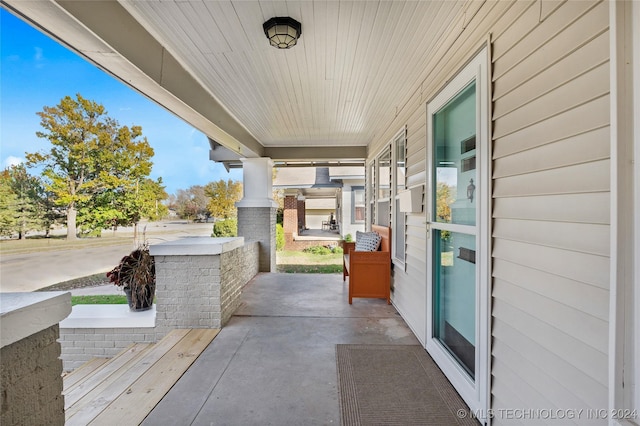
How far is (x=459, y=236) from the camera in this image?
7.01 feet

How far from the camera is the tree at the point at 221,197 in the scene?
815 cm

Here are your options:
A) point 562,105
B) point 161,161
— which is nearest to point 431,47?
point 562,105

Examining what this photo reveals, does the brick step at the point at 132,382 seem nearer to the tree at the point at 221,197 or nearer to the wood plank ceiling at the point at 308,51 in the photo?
the wood plank ceiling at the point at 308,51

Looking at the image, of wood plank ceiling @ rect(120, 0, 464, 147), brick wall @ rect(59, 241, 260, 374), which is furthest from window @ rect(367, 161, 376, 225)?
brick wall @ rect(59, 241, 260, 374)

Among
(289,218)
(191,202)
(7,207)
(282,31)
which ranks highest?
(282,31)

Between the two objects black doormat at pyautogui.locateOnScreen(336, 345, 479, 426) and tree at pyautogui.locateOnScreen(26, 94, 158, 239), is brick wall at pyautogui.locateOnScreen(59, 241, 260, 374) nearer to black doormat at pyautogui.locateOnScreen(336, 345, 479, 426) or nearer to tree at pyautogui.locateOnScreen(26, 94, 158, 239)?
black doormat at pyautogui.locateOnScreen(336, 345, 479, 426)

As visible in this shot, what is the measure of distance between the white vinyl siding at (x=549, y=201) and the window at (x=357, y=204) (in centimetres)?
897

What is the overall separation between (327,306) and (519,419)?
2.72 metres

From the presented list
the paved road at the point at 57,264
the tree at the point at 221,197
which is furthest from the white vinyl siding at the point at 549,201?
the tree at the point at 221,197

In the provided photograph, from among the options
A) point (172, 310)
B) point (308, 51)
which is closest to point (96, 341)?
point (172, 310)

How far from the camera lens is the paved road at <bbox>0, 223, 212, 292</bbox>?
3.74m

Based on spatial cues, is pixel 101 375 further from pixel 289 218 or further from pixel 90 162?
pixel 289 218

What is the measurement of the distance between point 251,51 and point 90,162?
4.04 meters

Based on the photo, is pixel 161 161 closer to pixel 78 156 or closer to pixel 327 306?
pixel 78 156
